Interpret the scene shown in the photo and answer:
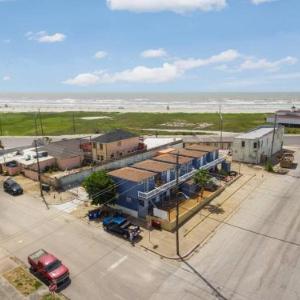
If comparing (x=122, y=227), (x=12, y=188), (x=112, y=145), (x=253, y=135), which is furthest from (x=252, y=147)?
(x=12, y=188)

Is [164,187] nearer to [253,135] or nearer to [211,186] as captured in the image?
[211,186]

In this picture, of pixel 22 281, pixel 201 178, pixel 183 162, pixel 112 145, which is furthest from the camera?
pixel 112 145

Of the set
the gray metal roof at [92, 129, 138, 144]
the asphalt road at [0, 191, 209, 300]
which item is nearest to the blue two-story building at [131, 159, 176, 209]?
the asphalt road at [0, 191, 209, 300]

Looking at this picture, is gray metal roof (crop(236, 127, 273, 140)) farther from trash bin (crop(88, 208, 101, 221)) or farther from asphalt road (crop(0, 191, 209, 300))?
asphalt road (crop(0, 191, 209, 300))

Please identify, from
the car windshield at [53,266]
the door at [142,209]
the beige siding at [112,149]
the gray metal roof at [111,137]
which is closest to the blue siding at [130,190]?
the door at [142,209]

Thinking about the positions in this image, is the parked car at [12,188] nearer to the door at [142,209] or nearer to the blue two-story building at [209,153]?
the door at [142,209]
